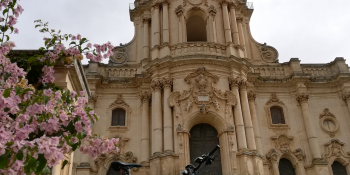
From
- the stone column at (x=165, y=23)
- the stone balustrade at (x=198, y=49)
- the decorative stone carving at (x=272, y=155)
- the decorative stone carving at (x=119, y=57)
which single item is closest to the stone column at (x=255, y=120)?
the decorative stone carving at (x=272, y=155)

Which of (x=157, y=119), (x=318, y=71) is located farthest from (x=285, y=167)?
(x=157, y=119)

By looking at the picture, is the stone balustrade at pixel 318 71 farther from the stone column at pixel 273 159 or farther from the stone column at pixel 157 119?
the stone column at pixel 157 119

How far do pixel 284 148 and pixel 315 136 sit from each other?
1918mm

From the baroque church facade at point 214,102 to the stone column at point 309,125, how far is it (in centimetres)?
6

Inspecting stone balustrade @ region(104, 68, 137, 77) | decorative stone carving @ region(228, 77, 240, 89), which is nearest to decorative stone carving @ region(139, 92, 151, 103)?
stone balustrade @ region(104, 68, 137, 77)

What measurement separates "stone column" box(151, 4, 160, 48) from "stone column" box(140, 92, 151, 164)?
332 cm

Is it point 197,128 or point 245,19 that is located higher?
point 245,19

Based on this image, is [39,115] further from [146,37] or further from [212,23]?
[146,37]

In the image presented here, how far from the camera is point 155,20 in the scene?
21.7 meters

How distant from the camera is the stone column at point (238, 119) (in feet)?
55.6

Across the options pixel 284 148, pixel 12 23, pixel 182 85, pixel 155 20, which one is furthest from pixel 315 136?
pixel 12 23

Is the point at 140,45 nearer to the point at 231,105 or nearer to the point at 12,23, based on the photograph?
the point at 231,105

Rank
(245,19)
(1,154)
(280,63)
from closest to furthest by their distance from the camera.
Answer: (1,154)
(280,63)
(245,19)

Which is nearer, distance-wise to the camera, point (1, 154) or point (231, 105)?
point (1, 154)
